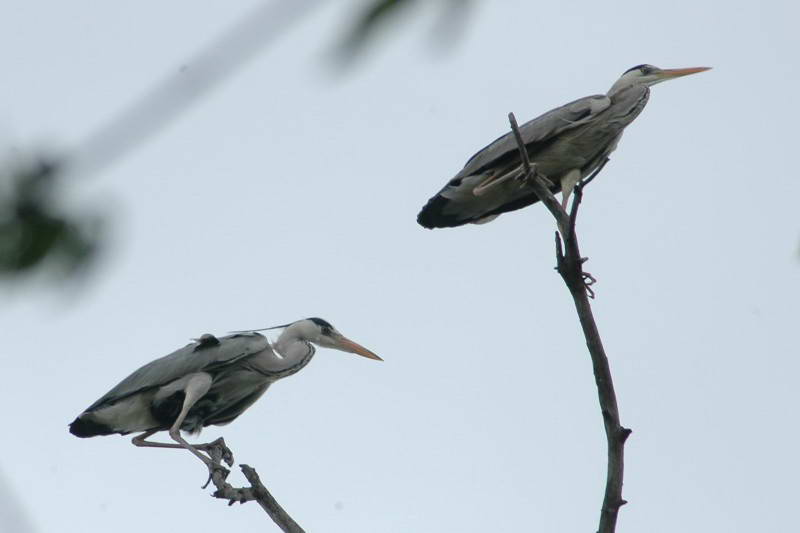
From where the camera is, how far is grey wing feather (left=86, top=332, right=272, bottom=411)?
6.48m

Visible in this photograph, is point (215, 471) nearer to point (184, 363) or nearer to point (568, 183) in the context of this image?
point (184, 363)

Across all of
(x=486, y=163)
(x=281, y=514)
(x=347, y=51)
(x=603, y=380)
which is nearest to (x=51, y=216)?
(x=347, y=51)

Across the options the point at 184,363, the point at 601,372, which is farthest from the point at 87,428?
the point at 601,372

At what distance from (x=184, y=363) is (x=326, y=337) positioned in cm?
127

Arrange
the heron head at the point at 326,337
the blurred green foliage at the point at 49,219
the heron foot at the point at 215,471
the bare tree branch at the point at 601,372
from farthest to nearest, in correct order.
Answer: the heron head at the point at 326,337, the heron foot at the point at 215,471, the bare tree branch at the point at 601,372, the blurred green foliage at the point at 49,219

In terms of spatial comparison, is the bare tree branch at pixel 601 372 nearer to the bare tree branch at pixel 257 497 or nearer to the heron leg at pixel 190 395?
the bare tree branch at pixel 257 497

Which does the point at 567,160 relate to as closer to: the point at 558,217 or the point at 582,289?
the point at 558,217

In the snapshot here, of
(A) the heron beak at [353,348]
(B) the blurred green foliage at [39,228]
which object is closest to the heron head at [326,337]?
(A) the heron beak at [353,348]

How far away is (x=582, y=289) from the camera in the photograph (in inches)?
168

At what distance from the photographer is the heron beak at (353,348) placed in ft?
25.2

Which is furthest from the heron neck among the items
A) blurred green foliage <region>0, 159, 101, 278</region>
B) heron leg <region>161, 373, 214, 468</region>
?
blurred green foliage <region>0, 159, 101, 278</region>

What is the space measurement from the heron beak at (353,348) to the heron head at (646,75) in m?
2.34

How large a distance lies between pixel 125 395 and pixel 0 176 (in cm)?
590

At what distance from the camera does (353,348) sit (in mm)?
7730
